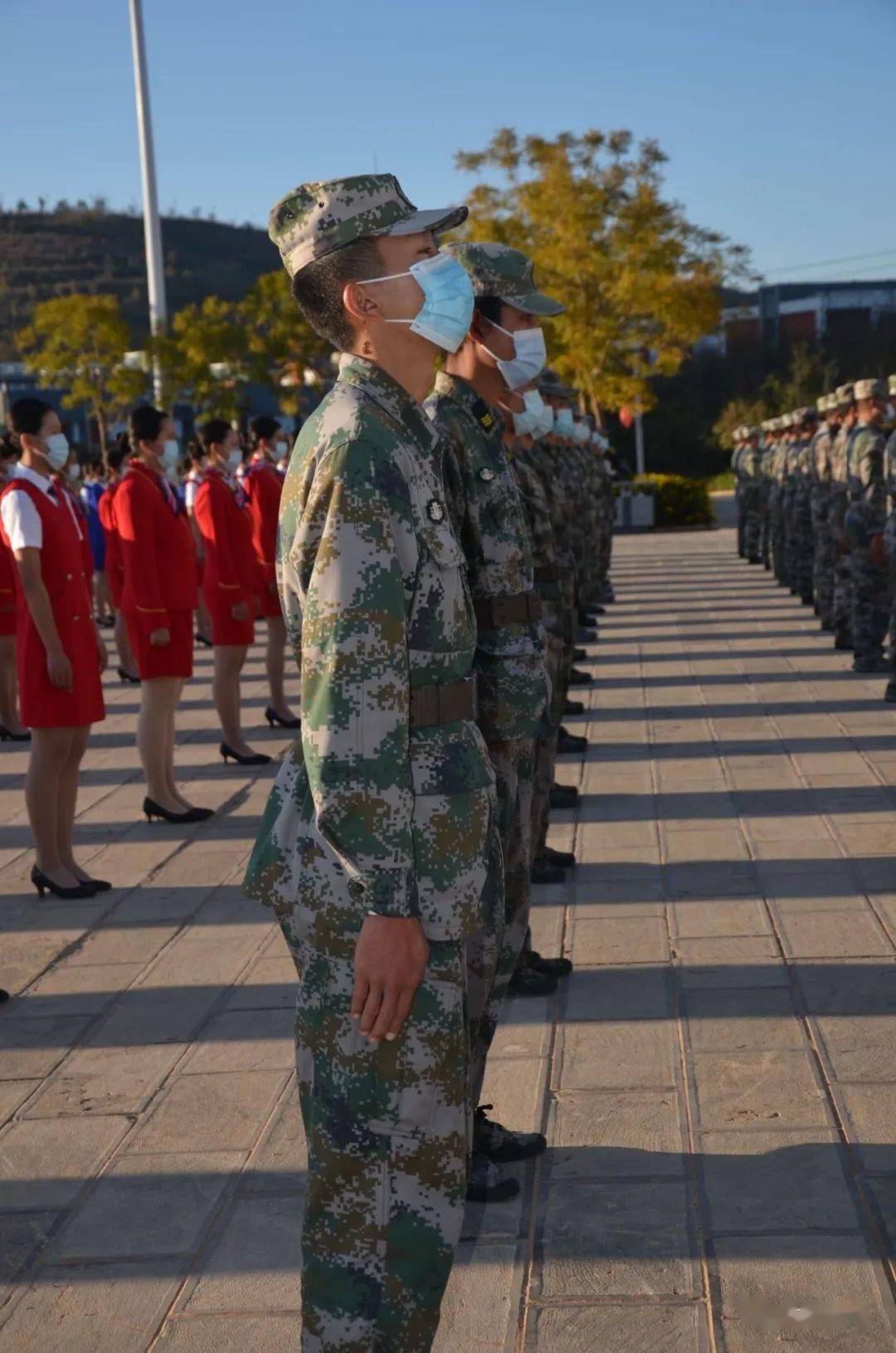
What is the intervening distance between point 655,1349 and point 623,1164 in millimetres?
797

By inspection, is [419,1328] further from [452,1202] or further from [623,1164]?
[623,1164]

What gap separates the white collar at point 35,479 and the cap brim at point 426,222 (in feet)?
13.1

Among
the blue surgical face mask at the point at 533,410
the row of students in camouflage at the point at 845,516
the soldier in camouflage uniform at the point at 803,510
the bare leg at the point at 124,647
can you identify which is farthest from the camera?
the soldier in camouflage uniform at the point at 803,510

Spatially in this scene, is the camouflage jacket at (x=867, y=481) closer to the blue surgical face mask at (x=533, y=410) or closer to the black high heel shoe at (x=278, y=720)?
the black high heel shoe at (x=278, y=720)

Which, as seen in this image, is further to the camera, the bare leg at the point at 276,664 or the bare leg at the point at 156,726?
the bare leg at the point at 276,664

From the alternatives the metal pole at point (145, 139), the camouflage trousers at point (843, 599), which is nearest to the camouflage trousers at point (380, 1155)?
the camouflage trousers at point (843, 599)

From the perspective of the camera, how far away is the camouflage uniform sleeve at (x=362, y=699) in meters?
2.30

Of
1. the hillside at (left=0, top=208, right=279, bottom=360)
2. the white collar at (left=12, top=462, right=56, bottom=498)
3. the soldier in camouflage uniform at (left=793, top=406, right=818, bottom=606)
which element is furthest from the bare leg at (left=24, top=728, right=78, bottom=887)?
the hillside at (left=0, top=208, right=279, bottom=360)

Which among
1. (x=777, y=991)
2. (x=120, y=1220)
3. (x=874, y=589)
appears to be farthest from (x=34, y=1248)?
(x=874, y=589)

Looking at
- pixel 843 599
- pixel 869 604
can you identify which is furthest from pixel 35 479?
pixel 843 599

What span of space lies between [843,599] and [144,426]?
7.85 meters

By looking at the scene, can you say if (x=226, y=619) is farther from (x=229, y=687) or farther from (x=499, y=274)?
(x=499, y=274)

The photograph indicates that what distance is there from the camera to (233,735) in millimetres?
9555

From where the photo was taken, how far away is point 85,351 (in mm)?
47500
